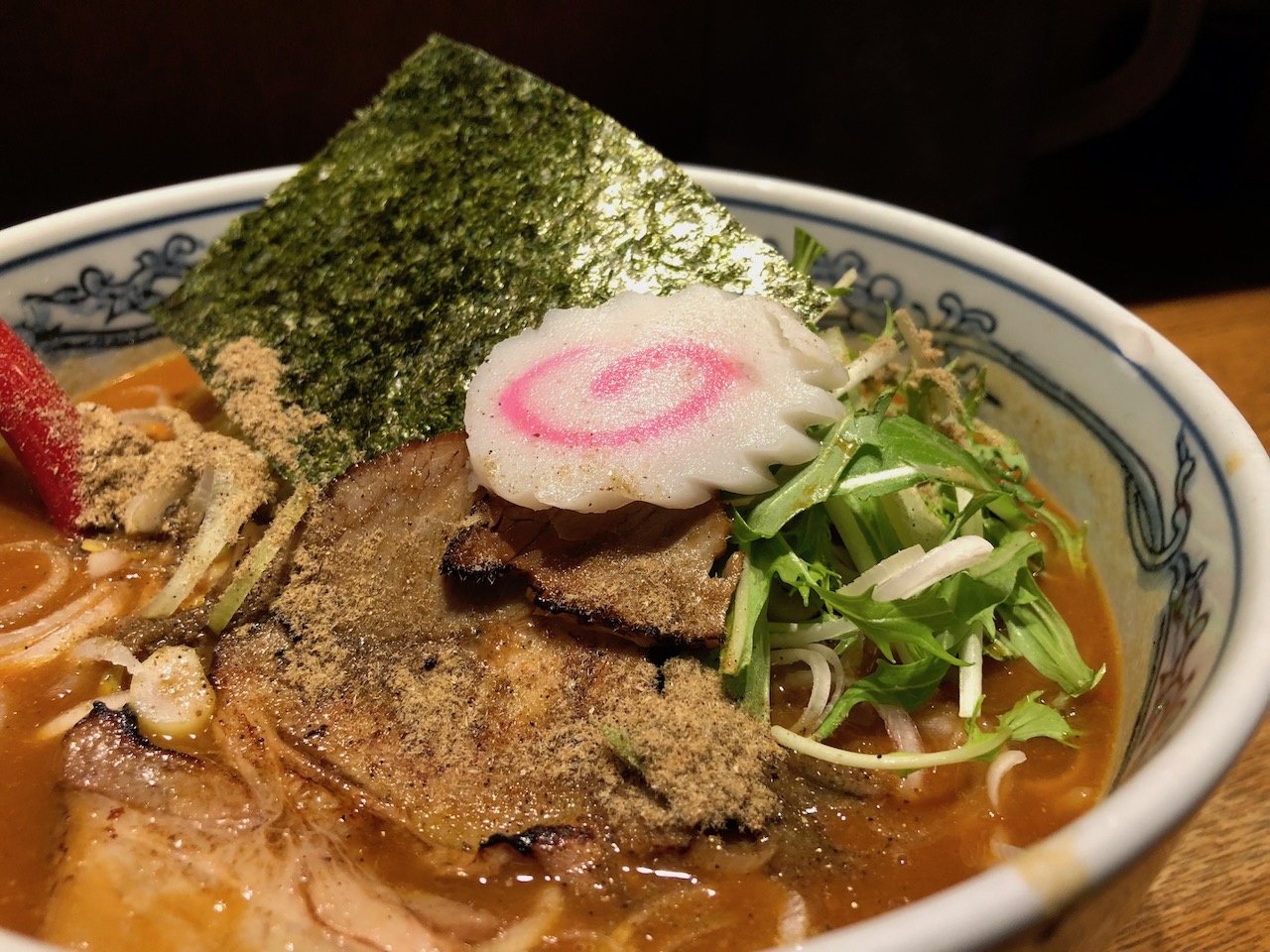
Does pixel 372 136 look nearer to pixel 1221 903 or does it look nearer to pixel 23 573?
pixel 23 573

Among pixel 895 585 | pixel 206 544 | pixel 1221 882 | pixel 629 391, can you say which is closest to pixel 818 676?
pixel 895 585

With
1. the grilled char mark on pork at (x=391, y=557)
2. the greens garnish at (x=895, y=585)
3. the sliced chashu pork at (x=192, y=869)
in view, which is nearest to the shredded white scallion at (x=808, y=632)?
the greens garnish at (x=895, y=585)

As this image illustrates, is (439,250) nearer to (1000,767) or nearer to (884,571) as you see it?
(884,571)

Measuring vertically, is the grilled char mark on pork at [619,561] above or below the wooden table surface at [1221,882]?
above

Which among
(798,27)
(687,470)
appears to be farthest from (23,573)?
(798,27)

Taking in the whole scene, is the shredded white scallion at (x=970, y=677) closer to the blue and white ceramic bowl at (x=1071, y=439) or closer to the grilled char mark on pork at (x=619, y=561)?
the blue and white ceramic bowl at (x=1071, y=439)
